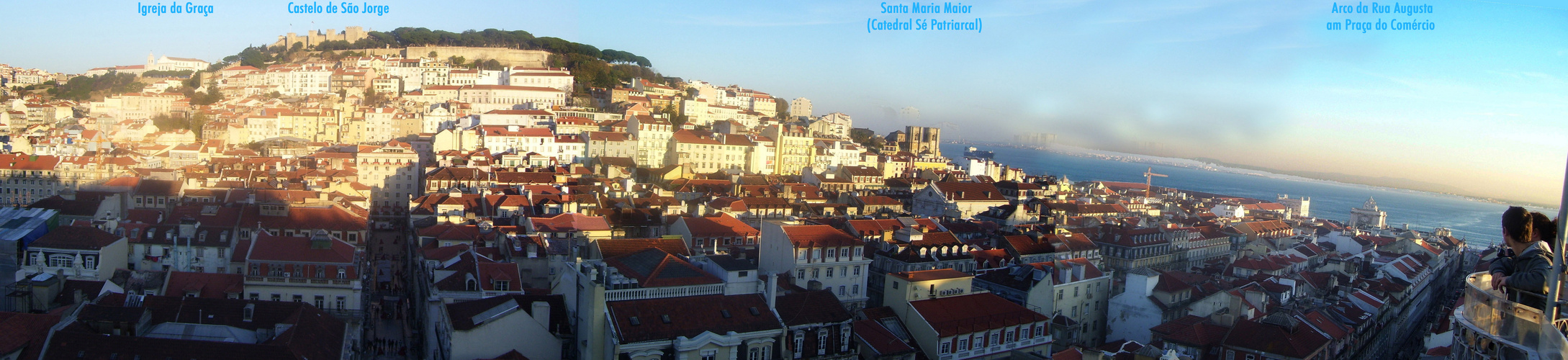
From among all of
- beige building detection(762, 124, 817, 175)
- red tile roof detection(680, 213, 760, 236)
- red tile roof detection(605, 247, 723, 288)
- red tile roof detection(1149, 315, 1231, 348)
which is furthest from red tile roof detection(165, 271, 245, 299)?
beige building detection(762, 124, 817, 175)

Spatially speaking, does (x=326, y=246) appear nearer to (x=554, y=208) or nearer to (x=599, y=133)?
(x=554, y=208)

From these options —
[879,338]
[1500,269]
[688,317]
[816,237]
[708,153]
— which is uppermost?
[1500,269]

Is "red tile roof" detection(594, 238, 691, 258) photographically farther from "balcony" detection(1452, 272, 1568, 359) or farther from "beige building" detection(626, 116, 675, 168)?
"beige building" detection(626, 116, 675, 168)

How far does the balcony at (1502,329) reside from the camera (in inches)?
175

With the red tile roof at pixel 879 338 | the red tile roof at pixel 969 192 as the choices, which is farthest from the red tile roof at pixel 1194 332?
the red tile roof at pixel 969 192

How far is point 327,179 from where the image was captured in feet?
117

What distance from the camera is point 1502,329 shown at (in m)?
4.70

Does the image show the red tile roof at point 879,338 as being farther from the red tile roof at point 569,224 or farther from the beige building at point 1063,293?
the red tile roof at point 569,224

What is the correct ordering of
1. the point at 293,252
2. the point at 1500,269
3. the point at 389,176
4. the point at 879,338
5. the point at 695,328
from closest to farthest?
the point at 1500,269
the point at 695,328
the point at 879,338
the point at 293,252
the point at 389,176

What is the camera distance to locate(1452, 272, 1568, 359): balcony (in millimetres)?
4438

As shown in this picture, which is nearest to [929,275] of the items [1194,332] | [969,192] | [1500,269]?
[1194,332]

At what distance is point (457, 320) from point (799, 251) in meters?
8.33

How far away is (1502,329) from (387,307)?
23.5 meters

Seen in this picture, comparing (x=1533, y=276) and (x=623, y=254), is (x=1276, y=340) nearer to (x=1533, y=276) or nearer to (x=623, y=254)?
(x=623, y=254)
